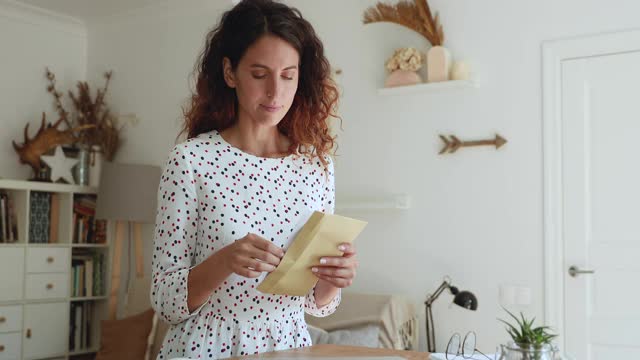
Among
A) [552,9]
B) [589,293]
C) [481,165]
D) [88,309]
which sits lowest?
[88,309]

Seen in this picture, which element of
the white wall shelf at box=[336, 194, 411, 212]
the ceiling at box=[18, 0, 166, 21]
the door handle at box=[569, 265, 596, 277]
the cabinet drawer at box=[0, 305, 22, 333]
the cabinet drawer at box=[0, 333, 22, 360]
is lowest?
the cabinet drawer at box=[0, 333, 22, 360]

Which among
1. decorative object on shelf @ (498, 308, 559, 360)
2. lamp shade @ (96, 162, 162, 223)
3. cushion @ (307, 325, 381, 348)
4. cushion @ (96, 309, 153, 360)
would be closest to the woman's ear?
decorative object on shelf @ (498, 308, 559, 360)

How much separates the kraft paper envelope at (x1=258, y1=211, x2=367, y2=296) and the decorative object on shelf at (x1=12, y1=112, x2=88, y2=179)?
13.9 feet

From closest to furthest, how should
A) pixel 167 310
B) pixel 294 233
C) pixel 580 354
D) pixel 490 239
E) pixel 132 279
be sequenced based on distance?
pixel 167 310 → pixel 294 233 → pixel 580 354 → pixel 490 239 → pixel 132 279

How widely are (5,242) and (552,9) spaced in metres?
3.58

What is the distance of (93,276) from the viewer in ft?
18.1

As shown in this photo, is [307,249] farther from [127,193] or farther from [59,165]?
[59,165]

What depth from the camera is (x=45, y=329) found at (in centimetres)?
511

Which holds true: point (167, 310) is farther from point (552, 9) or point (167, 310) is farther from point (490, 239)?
point (552, 9)

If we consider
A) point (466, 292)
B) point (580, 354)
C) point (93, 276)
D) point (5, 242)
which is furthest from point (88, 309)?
point (580, 354)

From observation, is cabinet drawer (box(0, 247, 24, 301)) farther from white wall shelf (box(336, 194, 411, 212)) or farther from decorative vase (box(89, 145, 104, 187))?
white wall shelf (box(336, 194, 411, 212))

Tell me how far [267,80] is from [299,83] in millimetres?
191

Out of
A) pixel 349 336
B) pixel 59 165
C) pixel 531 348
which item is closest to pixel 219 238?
pixel 531 348

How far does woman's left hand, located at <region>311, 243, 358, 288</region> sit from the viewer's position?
153cm
